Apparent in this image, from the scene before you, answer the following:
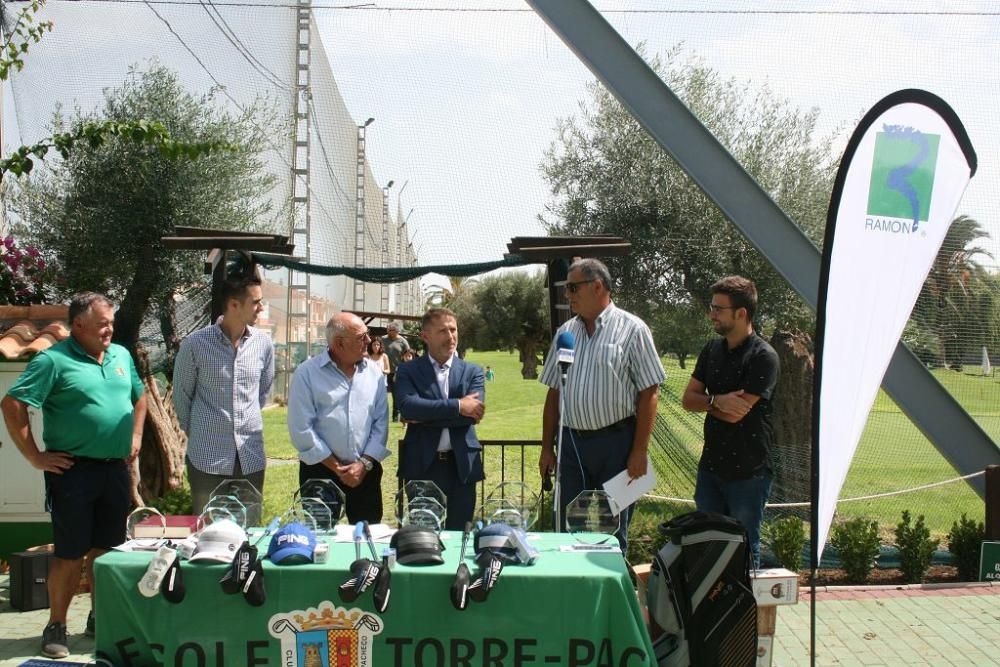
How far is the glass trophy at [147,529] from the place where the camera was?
3246 mm

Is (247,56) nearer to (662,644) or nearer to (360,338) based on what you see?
(360,338)

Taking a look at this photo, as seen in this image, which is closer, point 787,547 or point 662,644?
point 662,644

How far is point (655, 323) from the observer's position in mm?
8203

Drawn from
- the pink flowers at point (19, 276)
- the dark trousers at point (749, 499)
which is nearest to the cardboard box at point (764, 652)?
the dark trousers at point (749, 499)

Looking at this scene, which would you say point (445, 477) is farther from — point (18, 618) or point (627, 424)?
point (18, 618)

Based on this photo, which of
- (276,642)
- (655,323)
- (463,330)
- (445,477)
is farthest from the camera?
(463,330)

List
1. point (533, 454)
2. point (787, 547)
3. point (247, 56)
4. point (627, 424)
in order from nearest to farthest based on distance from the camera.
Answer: point (627, 424) → point (787, 547) → point (247, 56) → point (533, 454)

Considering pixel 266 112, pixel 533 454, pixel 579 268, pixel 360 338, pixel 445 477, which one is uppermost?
pixel 266 112

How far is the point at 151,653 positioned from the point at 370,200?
7208mm

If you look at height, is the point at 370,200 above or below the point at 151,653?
above

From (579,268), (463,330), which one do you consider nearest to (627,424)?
(579,268)

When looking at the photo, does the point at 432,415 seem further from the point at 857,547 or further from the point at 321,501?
the point at 857,547

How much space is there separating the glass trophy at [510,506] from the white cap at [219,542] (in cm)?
94

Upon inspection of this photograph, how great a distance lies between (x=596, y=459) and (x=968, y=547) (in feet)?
10.1
